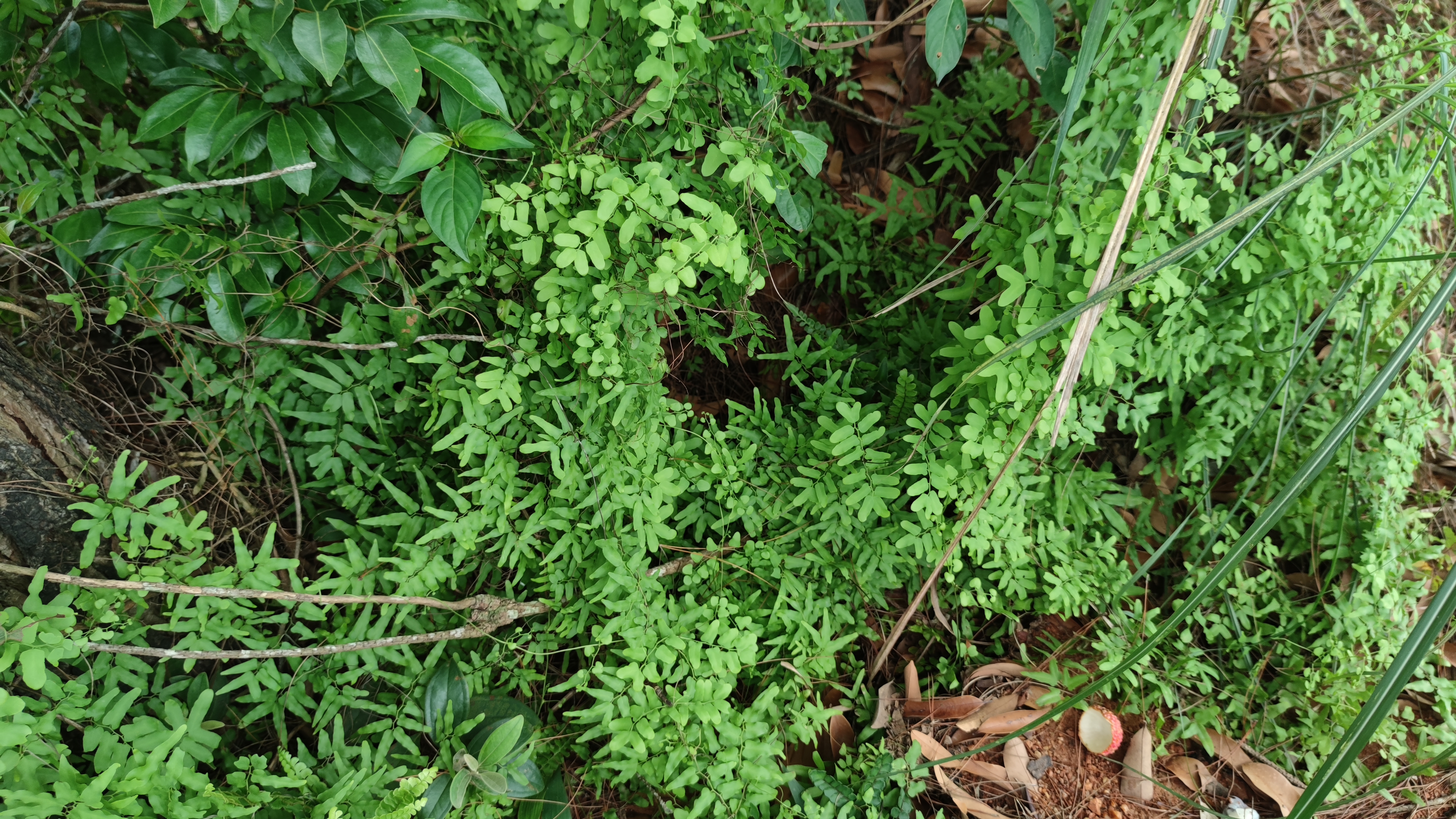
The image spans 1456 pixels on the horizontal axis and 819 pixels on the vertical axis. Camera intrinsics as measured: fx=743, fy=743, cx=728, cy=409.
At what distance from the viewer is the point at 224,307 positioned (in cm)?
142

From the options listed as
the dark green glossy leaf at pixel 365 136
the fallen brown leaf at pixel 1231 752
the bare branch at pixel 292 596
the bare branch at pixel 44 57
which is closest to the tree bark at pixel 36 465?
the bare branch at pixel 292 596

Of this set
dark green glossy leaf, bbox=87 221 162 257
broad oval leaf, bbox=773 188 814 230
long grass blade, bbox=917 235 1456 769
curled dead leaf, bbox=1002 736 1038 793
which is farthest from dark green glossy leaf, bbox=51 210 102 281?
curled dead leaf, bbox=1002 736 1038 793

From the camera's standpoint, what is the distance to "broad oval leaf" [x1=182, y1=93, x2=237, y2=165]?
1.29 m

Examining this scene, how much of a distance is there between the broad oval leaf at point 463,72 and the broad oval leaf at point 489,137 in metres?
0.05

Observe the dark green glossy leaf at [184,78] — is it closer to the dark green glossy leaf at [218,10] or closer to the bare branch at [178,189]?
the bare branch at [178,189]

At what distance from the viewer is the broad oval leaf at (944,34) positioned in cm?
126

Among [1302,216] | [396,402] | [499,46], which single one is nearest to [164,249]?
[396,402]

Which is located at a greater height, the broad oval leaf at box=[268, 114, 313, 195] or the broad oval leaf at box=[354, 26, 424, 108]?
the broad oval leaf at box=[354, 26, 424, 108]

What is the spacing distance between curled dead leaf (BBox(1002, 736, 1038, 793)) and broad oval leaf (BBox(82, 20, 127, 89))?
2324 mm

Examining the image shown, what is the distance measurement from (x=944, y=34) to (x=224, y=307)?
4.64ft

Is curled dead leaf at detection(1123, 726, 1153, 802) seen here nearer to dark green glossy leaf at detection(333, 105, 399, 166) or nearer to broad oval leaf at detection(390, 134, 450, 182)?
broad oval leaf at detection(390, 134, 450, 182)

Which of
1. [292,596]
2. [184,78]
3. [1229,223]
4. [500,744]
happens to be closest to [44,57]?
[184,78]

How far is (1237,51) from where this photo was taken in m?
1.60

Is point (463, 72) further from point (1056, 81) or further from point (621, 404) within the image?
point (1056, 81)
